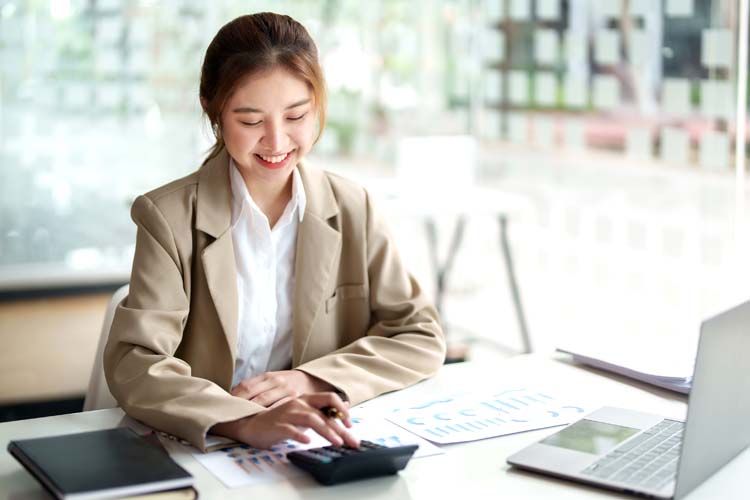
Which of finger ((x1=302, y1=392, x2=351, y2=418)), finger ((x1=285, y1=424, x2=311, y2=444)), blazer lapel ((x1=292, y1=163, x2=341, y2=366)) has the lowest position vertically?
finger ((x1=285, y1=424, x2=311, y2=444))

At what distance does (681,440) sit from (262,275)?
30.8 inches

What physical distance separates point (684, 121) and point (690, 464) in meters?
2.90

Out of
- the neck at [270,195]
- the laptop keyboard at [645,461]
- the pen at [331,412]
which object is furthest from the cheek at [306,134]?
the laptop keyboard at [645,461]

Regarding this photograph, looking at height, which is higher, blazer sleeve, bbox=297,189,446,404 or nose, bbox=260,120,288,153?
nose, bbox=260,120,288,153

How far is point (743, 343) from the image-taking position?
1.21 m

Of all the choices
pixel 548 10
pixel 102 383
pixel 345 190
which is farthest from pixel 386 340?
pixel 548 10

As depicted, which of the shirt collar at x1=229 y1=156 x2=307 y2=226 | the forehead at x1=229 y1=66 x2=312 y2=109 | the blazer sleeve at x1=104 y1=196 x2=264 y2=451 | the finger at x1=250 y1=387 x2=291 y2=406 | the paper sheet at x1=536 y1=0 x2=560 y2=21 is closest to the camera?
the blazer sleeve at x1=104 y1=196 x2=264 y2=451

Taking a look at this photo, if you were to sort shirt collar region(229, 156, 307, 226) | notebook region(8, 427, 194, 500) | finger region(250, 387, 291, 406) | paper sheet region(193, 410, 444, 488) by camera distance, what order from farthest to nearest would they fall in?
shirt collar region(229, 156, 307, 226) < finger region(250, 387, 291, 406) < paper sheet region(193, 410, 444, 488) < notebook region(8, 427, 194, 500)

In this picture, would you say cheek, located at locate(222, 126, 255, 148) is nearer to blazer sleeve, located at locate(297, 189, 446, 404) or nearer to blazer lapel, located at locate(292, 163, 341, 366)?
blazer lapel, located at locate(292, 163, 341, 366)

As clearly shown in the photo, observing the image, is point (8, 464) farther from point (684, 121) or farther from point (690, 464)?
point (684, 121)

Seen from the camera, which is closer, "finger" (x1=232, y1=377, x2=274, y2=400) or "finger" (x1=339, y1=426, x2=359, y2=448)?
"finger" (x1=339, y1=426, x2=359, y2=448)

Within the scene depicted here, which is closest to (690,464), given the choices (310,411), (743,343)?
(743,343)

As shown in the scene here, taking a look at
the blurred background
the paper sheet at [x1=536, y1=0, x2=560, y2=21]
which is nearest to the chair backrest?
the blurred background

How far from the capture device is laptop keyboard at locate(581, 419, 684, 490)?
1190 mm
